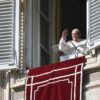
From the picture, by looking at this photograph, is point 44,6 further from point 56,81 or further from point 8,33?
point 56,81

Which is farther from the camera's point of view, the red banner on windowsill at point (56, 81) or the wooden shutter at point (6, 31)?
the wooden shutter at point (6, 31)

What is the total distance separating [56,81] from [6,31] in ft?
5.24

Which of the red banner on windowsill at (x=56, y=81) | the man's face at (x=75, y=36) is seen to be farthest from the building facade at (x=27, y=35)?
the red banner on windowsill at (x=56, y=81)

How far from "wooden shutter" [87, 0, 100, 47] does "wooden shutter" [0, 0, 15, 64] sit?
1515 mm

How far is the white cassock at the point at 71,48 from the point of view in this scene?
1670cm

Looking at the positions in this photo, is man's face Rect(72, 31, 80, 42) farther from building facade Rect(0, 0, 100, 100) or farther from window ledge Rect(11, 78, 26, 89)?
window ledge Rect(11, 78, 26, 89)

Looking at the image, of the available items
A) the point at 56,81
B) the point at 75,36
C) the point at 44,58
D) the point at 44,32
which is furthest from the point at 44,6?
the point at 56,81

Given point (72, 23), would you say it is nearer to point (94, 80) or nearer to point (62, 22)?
point (62, 22)

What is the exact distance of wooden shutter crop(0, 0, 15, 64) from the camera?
57.0ft

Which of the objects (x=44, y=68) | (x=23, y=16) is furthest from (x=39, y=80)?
(x=23, y=16)

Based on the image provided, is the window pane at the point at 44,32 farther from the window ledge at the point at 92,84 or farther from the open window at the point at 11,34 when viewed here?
the window ledge at the point at 92,84

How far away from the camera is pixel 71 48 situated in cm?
1691

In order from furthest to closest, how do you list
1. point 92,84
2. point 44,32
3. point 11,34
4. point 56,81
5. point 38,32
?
point 44,32 → point 38,32 → point 11,34 → point 56,81 → point 92,84

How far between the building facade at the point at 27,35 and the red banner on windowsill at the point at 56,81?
0.25m
